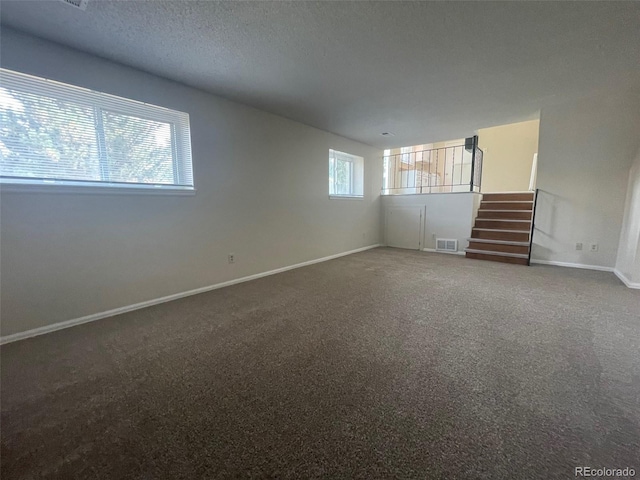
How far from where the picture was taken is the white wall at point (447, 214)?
5371mm

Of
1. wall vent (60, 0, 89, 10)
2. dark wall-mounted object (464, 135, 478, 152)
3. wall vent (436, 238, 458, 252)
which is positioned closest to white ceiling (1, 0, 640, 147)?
wall vent (60, 0, 89, 10)

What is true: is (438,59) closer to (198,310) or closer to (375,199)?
(198,310)

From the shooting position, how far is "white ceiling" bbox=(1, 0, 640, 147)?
5.98 feet

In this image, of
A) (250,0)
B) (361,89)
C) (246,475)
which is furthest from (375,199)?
(246,475)

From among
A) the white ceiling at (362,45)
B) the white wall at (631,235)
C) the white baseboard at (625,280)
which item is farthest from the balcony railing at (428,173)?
the white ceiling at (362,45)

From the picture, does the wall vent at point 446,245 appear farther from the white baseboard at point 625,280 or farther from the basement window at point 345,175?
the white baseboard at point 625,280

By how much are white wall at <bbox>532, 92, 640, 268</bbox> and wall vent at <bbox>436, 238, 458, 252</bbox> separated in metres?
1.43

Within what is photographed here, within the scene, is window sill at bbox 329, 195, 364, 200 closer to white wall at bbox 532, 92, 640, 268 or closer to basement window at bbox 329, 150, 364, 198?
basement window at bbox 329, 150, 364, 198

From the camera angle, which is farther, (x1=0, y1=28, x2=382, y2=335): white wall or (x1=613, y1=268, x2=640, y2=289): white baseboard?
(x1=613, y1=268, x2=640, y2=289): white baseboard

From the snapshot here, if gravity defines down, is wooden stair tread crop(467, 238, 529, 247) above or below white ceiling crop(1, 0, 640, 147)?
below

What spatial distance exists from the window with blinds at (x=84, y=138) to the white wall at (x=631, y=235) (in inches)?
219

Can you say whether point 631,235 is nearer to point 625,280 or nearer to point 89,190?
point 625,280

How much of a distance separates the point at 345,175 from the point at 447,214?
2420 mm

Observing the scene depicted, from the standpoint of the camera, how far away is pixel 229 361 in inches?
69.9
